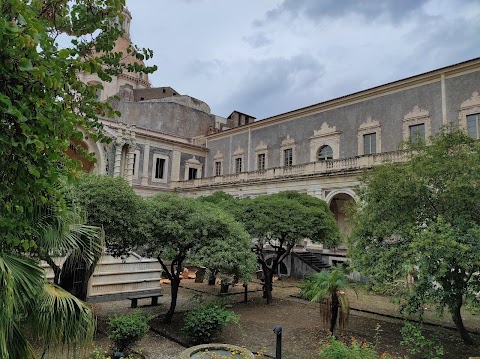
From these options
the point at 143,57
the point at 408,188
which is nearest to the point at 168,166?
the point at 408,188

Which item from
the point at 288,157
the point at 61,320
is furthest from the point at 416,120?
the point at 61,320

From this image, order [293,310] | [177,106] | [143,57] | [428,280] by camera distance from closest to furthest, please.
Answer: [143,57], [428,280], [293,310], [177,106]

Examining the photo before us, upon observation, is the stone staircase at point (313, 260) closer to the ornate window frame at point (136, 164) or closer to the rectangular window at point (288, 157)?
the rectangular window at point (288, 157)

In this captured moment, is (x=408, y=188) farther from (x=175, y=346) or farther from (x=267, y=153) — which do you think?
(x=267, y=153)

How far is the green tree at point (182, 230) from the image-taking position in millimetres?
9438

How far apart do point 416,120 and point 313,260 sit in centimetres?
1045

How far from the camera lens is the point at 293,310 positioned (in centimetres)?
1304

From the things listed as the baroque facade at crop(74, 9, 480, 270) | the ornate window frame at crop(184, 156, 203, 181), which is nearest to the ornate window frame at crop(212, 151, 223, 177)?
the baroque facade at crop(74, 9, 480, 270)

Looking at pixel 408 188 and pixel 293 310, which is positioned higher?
pixel 408 188

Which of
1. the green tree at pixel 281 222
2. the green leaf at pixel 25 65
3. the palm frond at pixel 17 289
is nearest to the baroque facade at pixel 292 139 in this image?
the green tree at pixel 281 222

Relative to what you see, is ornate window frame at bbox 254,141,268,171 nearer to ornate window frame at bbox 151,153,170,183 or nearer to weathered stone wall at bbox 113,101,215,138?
ornate window frame at bbox 151,153,170,183

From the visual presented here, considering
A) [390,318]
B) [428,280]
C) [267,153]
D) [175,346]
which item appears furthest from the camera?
[267,153]

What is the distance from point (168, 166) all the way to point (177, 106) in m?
7.80

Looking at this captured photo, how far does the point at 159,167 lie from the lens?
32531 millimetres
